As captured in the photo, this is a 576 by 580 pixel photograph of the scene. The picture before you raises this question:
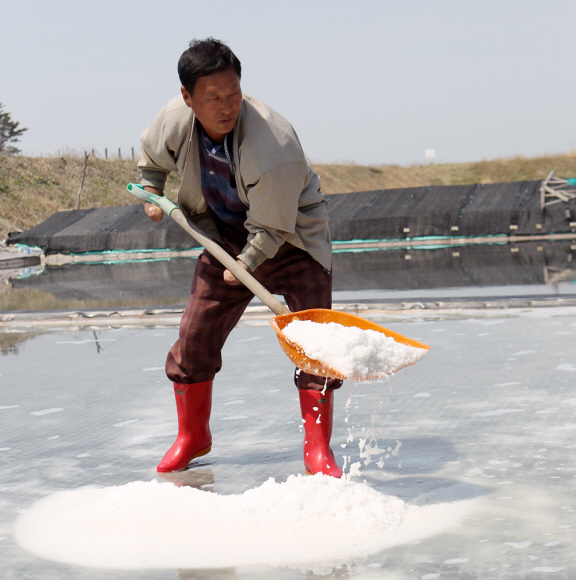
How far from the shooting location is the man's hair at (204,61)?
2.11 metres

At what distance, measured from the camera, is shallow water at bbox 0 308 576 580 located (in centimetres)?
171

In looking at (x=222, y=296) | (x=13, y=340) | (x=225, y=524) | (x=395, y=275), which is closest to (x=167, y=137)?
(x=222, y=296)

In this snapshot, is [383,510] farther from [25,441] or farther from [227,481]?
[25,441]

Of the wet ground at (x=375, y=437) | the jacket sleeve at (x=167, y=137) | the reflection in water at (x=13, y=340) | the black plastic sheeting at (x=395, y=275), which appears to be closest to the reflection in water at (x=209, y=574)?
the wet ground at (x=375, y=437)

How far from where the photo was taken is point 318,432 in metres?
2.33

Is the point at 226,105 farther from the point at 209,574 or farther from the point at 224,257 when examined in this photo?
the point at 209,574

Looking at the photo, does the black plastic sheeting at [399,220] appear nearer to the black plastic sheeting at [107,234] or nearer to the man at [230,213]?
the black plastic sheeting at [107,234]

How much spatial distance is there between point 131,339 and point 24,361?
805 millimetres

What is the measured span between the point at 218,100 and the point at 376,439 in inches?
49.6

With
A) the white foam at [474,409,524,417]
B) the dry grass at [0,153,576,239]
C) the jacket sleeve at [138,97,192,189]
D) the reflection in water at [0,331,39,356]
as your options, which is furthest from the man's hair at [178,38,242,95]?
the dry grass at [0,153,576,239]

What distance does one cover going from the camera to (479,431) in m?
2.67

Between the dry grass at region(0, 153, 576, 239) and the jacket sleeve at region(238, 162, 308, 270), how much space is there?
2939 centimetres

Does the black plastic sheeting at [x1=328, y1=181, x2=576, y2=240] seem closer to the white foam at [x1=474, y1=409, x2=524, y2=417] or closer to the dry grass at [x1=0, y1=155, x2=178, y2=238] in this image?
the white foam at [x1=474, y1=409, x2=524, y2=417]

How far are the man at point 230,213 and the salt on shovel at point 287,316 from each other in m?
0.05
